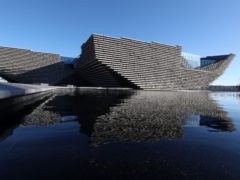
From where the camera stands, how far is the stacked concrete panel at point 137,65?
260 ft

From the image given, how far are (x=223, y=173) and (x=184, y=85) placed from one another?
103129mm

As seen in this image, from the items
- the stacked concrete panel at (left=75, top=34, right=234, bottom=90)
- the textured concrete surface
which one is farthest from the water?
the stacked concrete panel at (left=75, top=34, right=234, bottom=90)

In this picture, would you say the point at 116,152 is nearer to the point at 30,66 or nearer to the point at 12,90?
the point at 12,90

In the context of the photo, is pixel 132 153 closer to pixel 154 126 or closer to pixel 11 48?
pixel 154 126

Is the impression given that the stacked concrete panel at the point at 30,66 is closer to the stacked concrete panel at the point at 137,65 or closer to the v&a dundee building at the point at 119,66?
the v&a dundee building at the point at 119,66

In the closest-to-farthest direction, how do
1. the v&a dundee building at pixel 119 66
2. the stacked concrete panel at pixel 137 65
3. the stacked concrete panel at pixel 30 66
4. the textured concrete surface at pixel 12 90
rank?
the textured concrete surface at pixel 12 90
the stacked concrete panel at pixel 137 65
the v&a dundee building at pixel 119 66
the stacked concrete panel at pixel 30 66

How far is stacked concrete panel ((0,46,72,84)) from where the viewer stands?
344 ft

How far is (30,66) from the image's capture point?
11119cm

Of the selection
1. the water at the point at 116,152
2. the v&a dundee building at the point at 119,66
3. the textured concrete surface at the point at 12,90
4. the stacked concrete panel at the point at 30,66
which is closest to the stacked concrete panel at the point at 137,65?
the v&a dundee building at the point at 119,66

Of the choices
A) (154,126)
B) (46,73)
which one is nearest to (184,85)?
(46,73)

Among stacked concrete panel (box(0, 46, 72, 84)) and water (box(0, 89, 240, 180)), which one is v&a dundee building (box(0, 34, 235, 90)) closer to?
stacked concrete panel (box(0, 46, 72, 84))

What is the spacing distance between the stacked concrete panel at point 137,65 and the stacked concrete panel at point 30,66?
2604 cm

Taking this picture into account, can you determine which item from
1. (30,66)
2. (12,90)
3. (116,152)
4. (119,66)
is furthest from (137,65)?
(116,152)

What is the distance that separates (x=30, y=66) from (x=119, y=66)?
2148 inches
